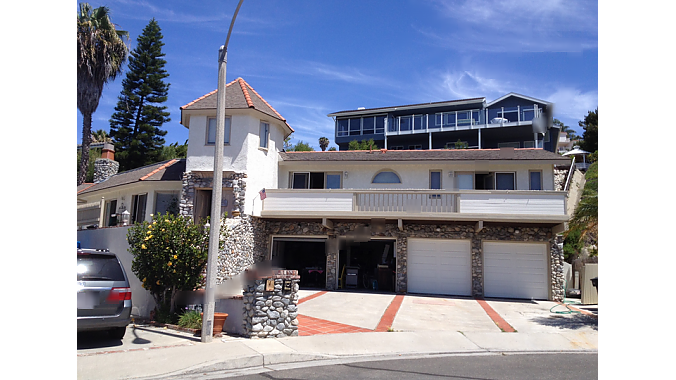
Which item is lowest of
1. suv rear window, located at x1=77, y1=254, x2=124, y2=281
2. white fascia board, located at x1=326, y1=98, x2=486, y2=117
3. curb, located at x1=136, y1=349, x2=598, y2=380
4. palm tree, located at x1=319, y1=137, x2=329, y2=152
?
curb, located at x1=136, y1=349, x2=598, y2=380

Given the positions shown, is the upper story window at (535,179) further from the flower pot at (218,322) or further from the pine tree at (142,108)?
the pine tree at (142,108)

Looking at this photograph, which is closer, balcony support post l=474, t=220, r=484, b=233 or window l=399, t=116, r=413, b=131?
balcony support post l=474, t=220, r=484, b=233

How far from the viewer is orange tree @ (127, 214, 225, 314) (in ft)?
37.7

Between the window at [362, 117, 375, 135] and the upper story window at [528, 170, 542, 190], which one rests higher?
the window at [362, 117, 375, 135]

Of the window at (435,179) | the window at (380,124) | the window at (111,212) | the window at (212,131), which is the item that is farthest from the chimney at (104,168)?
the window at (380,124)

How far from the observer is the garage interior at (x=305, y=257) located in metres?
19.6

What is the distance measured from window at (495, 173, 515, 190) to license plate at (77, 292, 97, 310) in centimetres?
1604

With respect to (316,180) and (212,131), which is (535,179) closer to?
(316,180)

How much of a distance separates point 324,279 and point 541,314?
9041 mm

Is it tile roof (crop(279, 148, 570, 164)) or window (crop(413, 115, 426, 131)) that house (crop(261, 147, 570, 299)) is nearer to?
tile roof (crop(279, 148, 570, 164))

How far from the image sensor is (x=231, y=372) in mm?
7281

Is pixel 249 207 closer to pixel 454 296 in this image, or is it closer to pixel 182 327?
pixel 182 327

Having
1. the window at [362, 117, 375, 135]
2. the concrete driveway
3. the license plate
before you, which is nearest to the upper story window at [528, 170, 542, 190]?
the concrete driveway

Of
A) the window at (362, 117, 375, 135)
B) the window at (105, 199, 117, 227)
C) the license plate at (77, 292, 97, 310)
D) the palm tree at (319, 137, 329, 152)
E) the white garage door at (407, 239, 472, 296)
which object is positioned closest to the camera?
the license plate at (77, 292, 97, 310)
